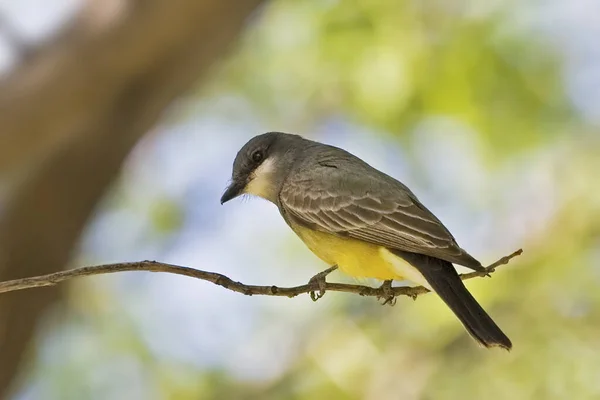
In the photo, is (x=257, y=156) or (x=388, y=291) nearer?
(x=388, y=291)

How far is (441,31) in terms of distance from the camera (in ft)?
25.1

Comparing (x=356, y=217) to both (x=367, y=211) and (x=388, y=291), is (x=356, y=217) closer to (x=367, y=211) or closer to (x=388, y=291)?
(x=367, y=211)

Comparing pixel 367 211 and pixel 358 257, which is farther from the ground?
pixel 367 211

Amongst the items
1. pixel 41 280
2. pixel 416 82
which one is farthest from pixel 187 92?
pixel 41 280

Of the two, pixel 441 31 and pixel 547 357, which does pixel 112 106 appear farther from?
pixel 547 357

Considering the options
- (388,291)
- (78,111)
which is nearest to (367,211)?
(388,291)

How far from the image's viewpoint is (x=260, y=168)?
525 centimetres

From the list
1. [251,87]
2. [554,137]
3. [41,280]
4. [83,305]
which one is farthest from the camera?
[251,87]

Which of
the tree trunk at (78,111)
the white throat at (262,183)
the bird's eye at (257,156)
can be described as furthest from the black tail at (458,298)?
the tree trunk at (78,111)

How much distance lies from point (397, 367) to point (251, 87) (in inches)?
128

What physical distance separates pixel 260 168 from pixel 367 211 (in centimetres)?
104

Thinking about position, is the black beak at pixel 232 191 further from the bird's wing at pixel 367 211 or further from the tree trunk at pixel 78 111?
the tree trunk at pixel 78 111

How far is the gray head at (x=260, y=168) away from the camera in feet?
16.9

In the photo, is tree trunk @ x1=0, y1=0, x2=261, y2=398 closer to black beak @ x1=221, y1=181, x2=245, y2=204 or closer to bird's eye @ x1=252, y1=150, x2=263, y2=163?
bird's eye @ x1=252, y1=150, x2=263, y2=163
